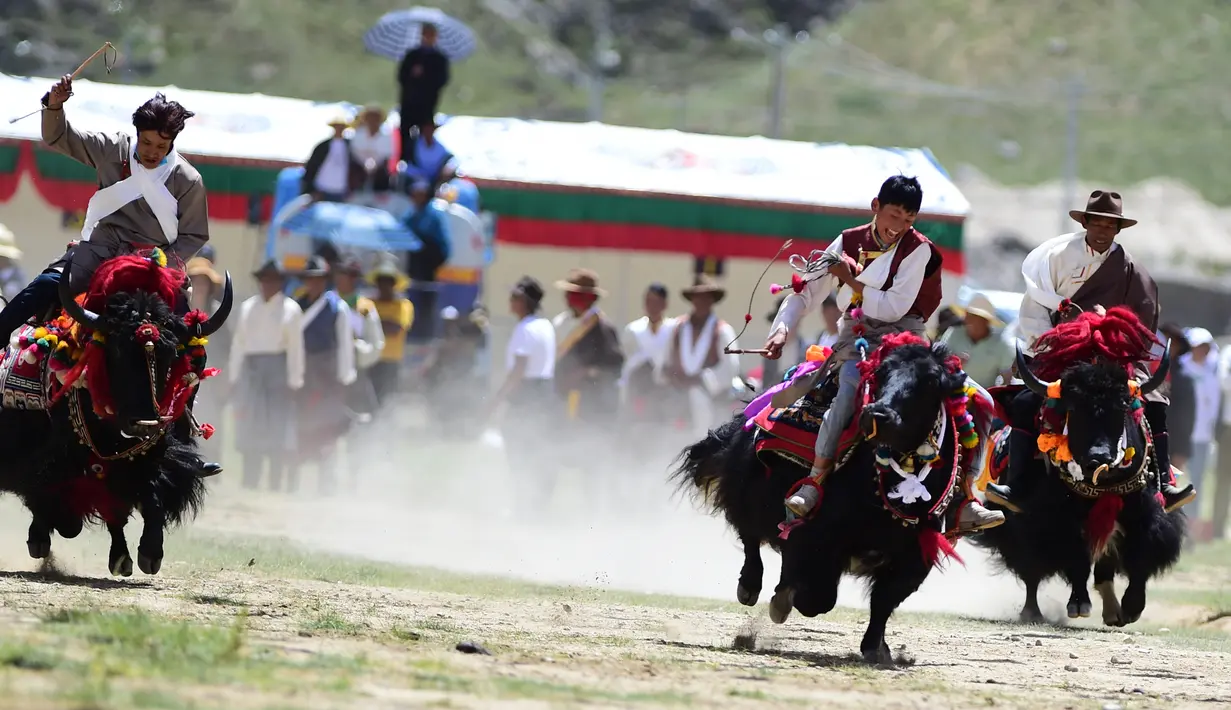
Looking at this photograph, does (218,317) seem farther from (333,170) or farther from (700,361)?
(333,170)

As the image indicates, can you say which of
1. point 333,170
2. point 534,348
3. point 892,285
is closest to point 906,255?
point 892,285

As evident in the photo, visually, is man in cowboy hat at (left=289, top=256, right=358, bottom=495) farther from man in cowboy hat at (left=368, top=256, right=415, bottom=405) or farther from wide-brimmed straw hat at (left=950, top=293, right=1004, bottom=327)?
wide-brimmed straw hat at (left=950, top=293, right=1004, bottom=327)

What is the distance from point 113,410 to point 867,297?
129 inches

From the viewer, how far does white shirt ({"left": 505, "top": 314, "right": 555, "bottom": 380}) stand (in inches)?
603

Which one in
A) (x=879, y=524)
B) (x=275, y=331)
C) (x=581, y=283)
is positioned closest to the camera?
(x=879, y=524)

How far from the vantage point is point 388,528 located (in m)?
13.8

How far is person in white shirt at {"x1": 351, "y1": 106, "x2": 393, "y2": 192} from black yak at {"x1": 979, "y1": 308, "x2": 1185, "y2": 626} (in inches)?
384

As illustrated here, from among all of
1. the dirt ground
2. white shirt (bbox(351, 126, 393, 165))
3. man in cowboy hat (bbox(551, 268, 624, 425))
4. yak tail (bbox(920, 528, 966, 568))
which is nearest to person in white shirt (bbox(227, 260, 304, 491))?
man in cowboy hat (bbox(551, 268, 624, 425))

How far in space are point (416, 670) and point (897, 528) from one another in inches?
101

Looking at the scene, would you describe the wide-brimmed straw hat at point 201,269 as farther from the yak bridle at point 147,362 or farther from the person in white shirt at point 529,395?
the yak bridle at point 147,362

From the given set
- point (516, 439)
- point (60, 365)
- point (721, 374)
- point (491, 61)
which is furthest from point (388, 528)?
point (491, 61)

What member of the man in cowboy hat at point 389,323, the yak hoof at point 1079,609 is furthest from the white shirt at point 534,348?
the yak hoof at point 1079,609

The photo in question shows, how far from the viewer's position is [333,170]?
18.3m

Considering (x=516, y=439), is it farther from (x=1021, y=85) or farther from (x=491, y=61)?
(x=1021, y=85)
